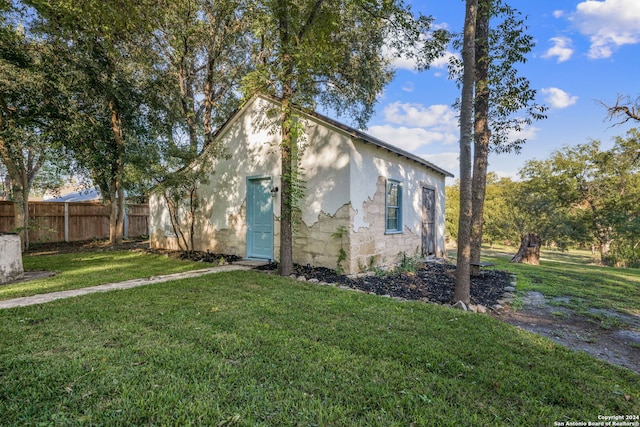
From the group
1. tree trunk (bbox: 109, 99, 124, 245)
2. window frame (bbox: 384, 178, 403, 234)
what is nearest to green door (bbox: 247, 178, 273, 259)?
window frame (bbox: 384, 178, 403, 234)

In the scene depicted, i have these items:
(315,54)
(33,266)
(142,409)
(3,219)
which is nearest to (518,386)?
(142,409)

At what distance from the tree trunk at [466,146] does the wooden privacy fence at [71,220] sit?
493 inches

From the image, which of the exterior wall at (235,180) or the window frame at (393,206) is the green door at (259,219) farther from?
the window frame at (393,206)

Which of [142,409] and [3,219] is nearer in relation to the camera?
[142,409]

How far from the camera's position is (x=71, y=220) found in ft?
40.7

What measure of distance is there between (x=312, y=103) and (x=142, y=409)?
224 inches

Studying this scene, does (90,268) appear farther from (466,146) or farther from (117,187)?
(466,146)

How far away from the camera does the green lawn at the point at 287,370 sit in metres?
1.92

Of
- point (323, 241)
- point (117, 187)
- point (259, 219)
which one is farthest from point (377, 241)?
point (117, 187)

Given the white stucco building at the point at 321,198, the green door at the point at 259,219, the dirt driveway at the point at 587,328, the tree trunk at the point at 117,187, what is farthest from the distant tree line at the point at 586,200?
the tree trunk at the point at 117,187

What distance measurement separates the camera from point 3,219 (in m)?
10.5

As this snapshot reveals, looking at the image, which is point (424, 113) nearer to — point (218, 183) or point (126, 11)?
point (218, 183)

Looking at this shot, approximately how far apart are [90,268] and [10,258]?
146cm

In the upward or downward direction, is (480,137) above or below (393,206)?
above
